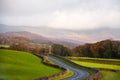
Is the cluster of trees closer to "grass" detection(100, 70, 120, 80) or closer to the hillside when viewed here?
the hillside

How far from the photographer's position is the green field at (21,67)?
197 inches

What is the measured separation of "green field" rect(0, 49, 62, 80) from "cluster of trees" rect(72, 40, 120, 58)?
51cm

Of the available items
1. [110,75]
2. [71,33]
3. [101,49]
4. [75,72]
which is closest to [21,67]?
[75,72]

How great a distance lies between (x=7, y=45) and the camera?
5102 mm

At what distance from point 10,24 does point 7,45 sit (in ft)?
1.29

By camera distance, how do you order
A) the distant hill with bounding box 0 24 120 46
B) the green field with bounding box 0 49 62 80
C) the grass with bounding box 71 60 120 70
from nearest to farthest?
the distant hill with bounding box 0 24 120 46 < the grass with bounding box 71 60 120 70 < the green field with bounding box 0 49 62 80

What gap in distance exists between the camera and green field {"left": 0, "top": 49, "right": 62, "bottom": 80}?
5.00 metres

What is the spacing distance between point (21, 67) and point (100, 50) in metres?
1.43

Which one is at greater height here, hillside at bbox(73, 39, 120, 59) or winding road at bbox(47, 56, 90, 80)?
hillside at bbox(73, 39, 120, 59)

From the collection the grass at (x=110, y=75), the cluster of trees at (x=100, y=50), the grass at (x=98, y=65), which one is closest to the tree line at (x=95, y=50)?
the cluster of trees at (x=100, y=50)

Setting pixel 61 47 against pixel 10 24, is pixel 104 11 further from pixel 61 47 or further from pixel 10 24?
pixel 10 24

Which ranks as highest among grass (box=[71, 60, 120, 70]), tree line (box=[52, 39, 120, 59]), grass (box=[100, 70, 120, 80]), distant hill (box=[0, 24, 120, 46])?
distant hill (box=[0, 24, 120, 46])

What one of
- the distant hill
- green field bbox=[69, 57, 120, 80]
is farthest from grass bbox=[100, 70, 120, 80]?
the distant hill

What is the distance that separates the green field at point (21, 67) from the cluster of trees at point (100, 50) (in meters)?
0.51
